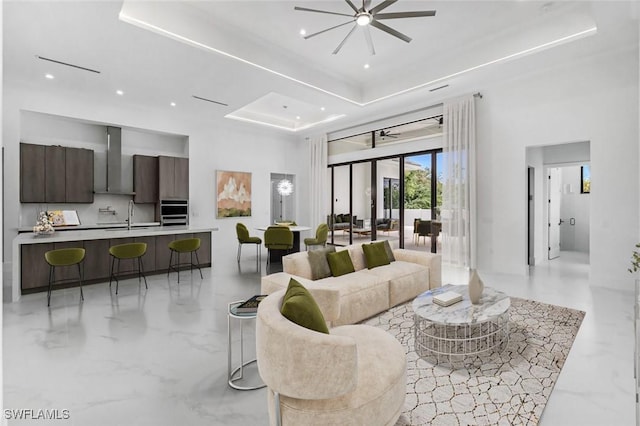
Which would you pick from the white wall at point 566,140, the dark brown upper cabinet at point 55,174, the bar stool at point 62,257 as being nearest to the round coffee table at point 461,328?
the white wall at point 566,140

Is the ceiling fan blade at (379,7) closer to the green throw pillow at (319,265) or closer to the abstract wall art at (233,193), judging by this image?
the green throw pillow at (319,265)

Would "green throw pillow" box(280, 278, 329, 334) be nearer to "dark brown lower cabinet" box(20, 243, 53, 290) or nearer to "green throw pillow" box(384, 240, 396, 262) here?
"green throw pillow" box(384, 240, 396, 262)

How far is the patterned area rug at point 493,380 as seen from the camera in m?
2.32

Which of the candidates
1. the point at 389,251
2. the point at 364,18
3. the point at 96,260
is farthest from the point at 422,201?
the point at 96,260

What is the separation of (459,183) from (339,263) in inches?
143

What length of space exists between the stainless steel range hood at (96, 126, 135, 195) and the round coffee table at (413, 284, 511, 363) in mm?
6723

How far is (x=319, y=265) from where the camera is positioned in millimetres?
4113

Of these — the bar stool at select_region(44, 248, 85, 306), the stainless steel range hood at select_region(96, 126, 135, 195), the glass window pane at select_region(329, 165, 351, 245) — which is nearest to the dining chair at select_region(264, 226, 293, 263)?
the glass window pane at select_region(329, 165, 351, 245)

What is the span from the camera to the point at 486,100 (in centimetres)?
634

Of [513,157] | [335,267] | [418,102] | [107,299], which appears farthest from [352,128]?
[107,299]

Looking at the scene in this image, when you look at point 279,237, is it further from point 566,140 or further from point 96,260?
point 566,140

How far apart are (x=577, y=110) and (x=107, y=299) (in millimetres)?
7637

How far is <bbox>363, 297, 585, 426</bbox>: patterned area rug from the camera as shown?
7.62 feet

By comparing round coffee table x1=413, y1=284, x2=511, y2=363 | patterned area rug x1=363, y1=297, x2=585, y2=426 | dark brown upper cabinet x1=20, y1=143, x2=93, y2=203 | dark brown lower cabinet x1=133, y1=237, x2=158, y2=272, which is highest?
dark brown upper cabinet x1=20, y1=143, x2=93, y2=203
